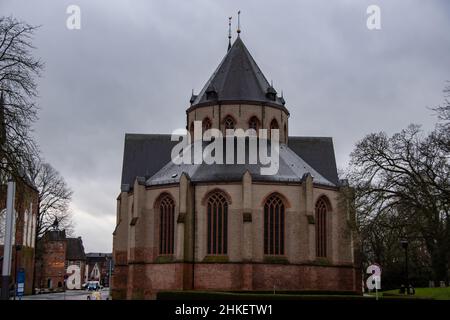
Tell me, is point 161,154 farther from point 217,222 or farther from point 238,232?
point 238,232

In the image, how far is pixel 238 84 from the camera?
166ft

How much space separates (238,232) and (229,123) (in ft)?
32.4

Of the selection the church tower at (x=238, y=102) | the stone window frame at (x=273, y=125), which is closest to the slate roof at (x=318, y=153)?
the church tower at (x=238, y=102)

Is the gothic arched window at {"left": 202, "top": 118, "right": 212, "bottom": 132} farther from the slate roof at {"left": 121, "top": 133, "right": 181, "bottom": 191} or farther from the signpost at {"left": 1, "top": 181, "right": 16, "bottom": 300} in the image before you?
the signpost at {"left": 1, "top": 181, "right": 16, "bottom": 300}

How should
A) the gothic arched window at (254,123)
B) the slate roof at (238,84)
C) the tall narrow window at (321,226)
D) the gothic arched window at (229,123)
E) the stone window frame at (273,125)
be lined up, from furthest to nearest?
the stone window frame at (273,125)
the slate roof at (238,84)
the gothic arched window at (254,123)
the gothic arched window at (229,123)
the tall narrow window at (321,226)

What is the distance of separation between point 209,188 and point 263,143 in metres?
6.91

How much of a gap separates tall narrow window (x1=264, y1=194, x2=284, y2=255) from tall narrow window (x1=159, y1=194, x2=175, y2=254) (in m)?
6.63

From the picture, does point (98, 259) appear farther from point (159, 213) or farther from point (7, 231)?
point (7, 231)

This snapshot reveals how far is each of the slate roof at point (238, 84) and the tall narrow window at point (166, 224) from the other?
9.17 m

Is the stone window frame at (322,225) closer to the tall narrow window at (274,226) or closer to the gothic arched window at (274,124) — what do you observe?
the tall narrow window at (274,226)

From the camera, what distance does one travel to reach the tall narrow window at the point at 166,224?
148ft

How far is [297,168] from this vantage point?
4716cm

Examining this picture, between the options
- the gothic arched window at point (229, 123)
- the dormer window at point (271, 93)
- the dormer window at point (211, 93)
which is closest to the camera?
the gothic arched window at point (229, 123)

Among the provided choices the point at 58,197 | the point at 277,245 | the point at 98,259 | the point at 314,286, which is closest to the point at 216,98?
the point at 277,245
